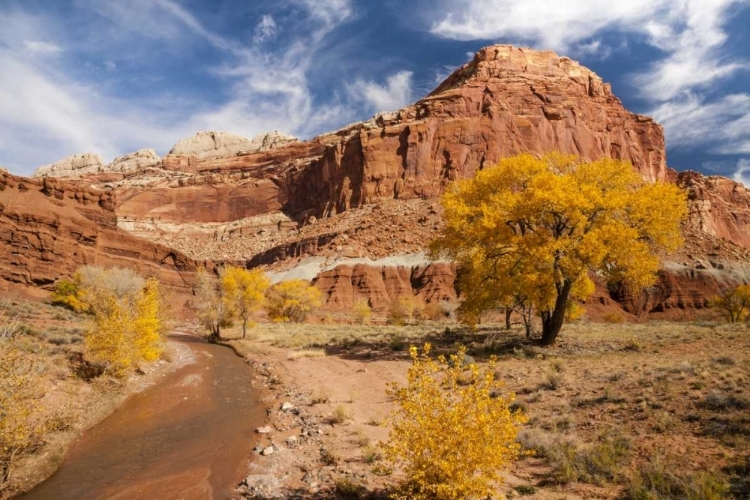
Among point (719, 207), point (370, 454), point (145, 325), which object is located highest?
point (719, 207)

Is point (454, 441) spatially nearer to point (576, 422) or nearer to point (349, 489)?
point (349, 489)

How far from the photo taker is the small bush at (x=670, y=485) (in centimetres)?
589

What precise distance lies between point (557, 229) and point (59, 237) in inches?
2602

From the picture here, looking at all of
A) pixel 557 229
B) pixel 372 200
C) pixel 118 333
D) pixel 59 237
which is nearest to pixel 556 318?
pixel 557 229

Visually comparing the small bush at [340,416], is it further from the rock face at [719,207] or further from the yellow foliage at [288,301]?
the rock face at [719,207]

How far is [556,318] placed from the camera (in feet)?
60.6

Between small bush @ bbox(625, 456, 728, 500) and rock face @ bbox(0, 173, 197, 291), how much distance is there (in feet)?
209

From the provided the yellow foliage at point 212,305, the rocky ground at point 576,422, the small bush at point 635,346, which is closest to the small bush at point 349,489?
the rocky ground at point 576,422

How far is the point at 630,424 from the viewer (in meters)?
8.85

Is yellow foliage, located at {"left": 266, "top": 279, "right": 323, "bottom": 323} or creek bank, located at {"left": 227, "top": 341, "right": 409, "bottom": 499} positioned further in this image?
yellow foliage, located at {"left": 266, "top": 279, "right": 323, "bottom": 323}

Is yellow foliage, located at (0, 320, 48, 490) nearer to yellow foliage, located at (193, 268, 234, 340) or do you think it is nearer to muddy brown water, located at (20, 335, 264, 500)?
muddy brown water, located at (20, 335, 264, 500)

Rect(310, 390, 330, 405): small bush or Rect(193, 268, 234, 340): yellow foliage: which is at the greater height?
Rect(193, 268, 234, 340): yellow foliage

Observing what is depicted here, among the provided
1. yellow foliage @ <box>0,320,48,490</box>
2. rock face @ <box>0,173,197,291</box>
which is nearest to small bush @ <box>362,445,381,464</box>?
yellow foliage @ <box>0,320,48,490</box>

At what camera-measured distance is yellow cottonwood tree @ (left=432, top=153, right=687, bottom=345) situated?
16.6 metres
